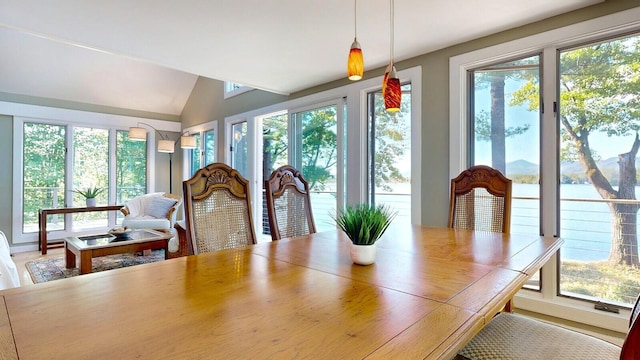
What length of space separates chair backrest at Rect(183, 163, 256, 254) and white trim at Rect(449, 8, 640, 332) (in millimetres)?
1852

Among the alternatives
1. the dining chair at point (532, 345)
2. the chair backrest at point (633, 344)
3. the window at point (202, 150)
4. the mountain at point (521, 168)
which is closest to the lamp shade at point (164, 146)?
the window at point (202, 150)

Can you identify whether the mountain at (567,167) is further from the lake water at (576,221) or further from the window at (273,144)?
the window at (273,144)

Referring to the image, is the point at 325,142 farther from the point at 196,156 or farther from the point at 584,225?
the point at 196,156

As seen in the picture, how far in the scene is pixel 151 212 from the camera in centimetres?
502

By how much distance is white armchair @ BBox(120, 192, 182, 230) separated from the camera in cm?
470

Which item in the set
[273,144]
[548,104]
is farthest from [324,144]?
[548,104]

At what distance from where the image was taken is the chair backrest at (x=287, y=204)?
2094mm

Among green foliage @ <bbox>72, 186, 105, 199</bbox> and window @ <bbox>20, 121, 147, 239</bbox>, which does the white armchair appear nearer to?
green foliage @ <bbox>72, 186, 105, 199</bbox>

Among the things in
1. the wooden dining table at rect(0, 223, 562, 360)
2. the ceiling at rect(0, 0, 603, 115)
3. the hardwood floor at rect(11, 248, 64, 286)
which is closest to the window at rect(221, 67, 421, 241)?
the ceiling at rect(0, 0, 603, 115)

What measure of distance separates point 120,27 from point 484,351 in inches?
123

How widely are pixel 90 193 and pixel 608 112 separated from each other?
6609mm

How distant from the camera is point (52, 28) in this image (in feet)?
8.36

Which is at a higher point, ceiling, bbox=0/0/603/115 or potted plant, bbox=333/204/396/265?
ceiling, bbox=0/0/603/115

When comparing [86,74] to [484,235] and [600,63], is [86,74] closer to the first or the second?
[484,235]
